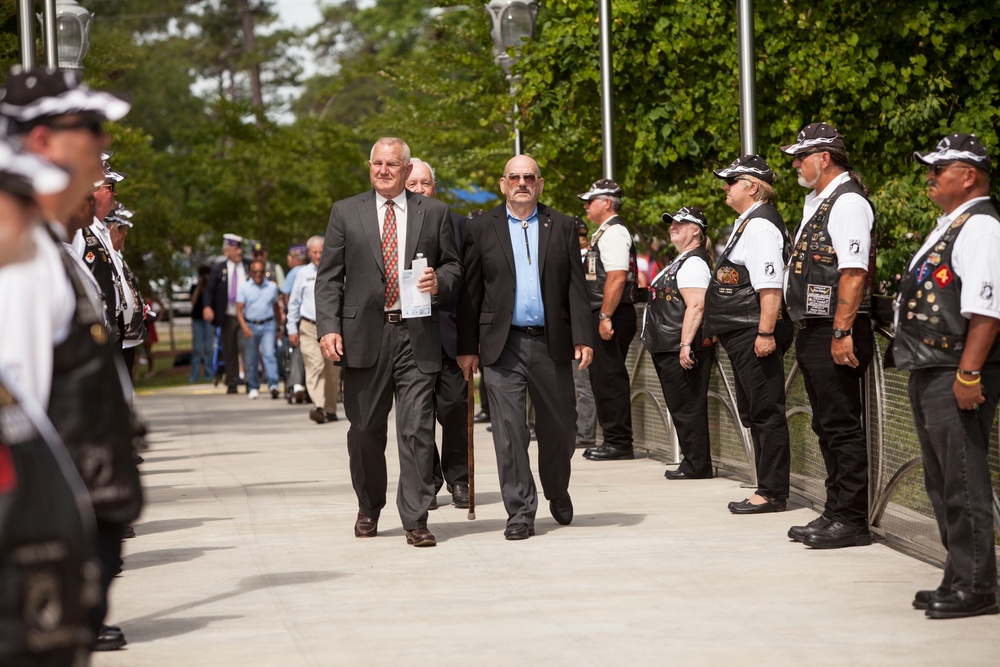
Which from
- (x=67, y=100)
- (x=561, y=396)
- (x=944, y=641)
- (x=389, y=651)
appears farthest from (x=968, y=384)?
(x=67, y=100)

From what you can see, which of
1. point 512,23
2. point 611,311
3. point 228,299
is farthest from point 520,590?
point 228,299

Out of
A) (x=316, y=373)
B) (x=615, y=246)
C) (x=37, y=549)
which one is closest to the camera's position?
(x=37, y=549)

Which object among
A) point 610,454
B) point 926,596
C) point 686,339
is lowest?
point 610,454

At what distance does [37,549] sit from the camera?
10.8 feet

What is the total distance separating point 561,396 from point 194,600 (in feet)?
8.75

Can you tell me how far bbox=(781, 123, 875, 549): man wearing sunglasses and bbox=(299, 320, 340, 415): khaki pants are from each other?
978 cm

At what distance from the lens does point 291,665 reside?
19.0ft

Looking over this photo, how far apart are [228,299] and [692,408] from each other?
39.3ft

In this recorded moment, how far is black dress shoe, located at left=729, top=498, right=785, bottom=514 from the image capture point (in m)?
9.55

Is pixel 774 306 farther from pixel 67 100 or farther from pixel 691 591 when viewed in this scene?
pixel 67 100

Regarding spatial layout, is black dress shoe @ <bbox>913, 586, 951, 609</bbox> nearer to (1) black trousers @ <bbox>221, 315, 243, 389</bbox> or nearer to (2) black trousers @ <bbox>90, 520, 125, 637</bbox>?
(2) black trousers @ <bbox>90, 520, 125, 637</bbox>

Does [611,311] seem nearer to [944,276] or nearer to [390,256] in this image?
[390,256]

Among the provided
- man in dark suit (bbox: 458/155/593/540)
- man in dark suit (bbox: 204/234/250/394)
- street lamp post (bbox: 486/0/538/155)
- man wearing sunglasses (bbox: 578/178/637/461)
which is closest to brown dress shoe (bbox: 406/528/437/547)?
man in dark suit (bbox: 458/155/593/540)

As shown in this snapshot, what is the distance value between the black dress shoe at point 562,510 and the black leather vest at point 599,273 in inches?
143
